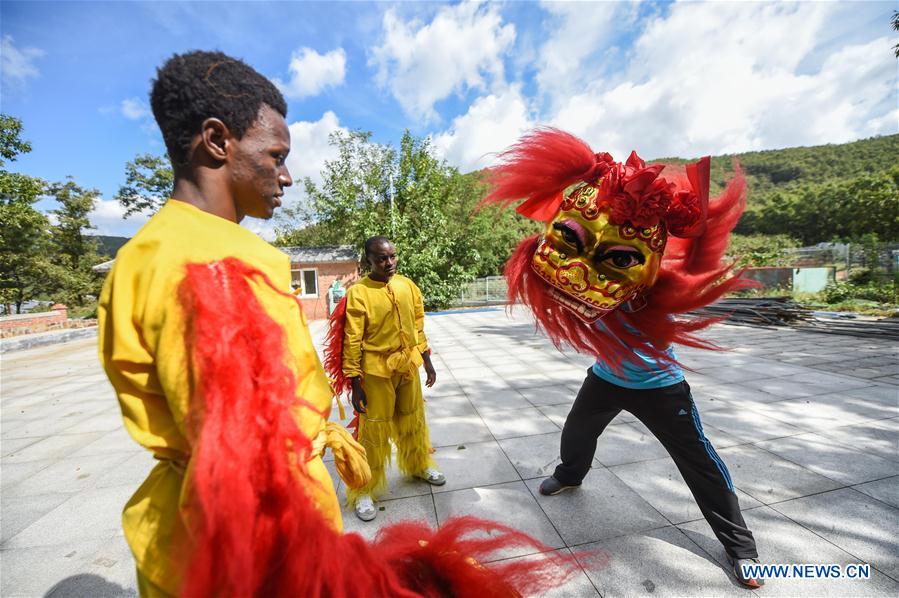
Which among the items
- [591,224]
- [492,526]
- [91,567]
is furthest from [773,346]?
[91,567]

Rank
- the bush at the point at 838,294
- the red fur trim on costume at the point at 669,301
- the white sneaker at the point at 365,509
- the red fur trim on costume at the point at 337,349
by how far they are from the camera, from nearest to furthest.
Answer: the red fur trim on costume at the point at 669,301 → the white sneaker at the point at 365,509 → the red fur trim on costume at the point at 337,349 → the bush at the point at 838,294

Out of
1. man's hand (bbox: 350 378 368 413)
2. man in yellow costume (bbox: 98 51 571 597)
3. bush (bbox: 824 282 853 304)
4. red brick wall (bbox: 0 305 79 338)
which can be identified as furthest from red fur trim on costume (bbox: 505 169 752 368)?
red brick wall (bbox: 0 305 79 338)

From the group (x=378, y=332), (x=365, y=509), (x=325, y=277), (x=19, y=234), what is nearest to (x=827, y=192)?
(x=325, y=277)

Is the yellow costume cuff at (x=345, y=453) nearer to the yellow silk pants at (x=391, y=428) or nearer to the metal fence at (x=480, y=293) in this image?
the yellow silk pants at (x=391, y=428)

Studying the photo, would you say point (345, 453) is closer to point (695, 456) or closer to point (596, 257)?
point (596, 257)

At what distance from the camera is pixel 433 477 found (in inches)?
110

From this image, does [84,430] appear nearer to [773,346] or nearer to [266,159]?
[266,159]

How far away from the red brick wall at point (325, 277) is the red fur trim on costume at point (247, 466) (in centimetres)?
1783

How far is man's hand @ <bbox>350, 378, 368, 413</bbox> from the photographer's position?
250cm

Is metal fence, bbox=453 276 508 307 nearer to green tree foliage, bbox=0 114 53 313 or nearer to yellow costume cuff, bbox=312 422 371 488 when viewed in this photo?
green tree foliage, bbox=0 114 53 313

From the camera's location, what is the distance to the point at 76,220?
22.5 metres

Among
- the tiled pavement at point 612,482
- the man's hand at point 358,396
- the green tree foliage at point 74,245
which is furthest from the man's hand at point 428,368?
the green tree foliage at point 74,245

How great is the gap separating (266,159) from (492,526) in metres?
1.14

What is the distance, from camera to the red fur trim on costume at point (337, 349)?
108 inches
